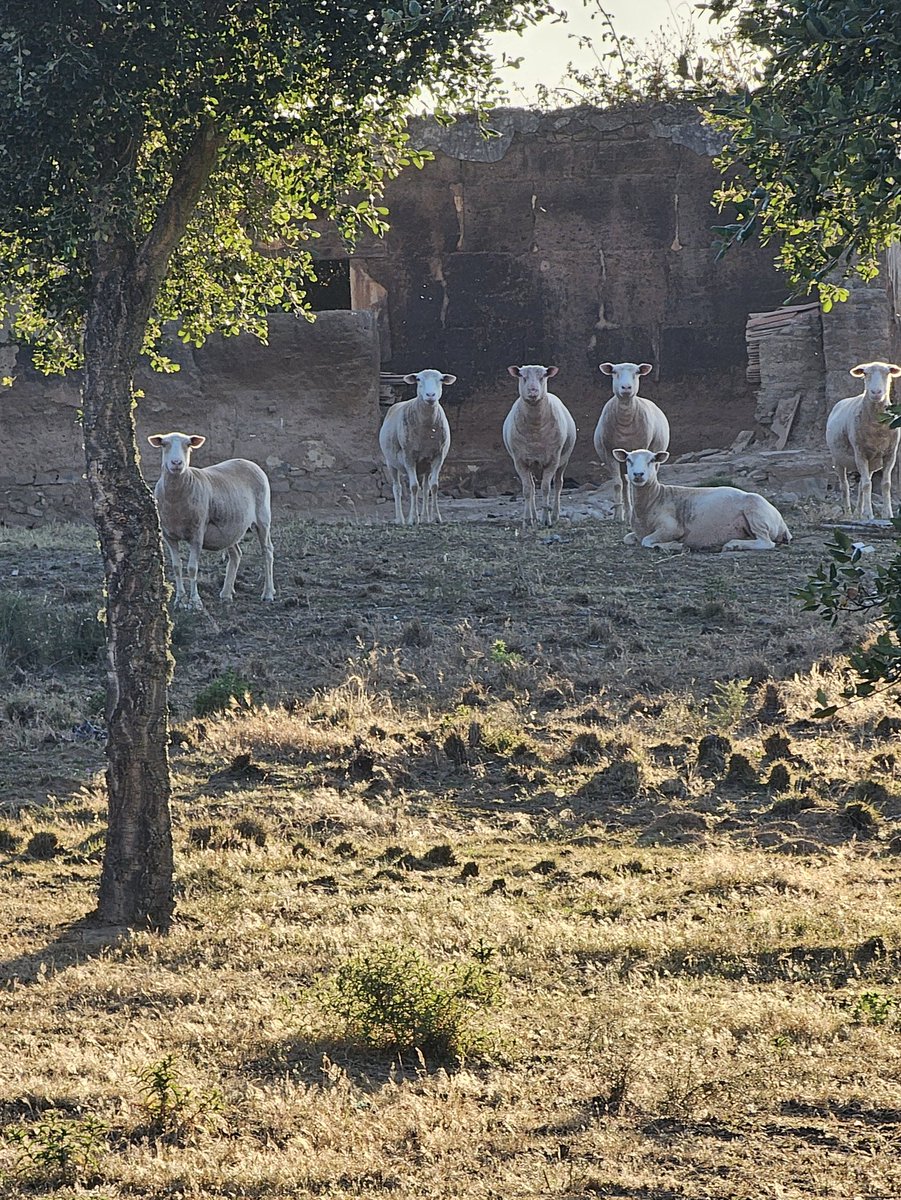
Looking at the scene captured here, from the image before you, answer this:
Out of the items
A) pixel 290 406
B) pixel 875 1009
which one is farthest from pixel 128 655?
pixel 290 406

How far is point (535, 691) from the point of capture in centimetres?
1232

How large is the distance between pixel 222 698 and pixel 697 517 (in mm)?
8004

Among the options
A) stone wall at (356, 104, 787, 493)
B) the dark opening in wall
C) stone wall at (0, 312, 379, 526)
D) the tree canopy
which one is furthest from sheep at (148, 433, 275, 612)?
the dark opening in wall

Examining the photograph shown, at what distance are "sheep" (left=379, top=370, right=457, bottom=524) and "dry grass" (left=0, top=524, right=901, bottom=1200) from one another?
7.11 meters

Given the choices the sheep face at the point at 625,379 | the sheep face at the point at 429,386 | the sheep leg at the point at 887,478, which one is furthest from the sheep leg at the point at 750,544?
the sheep face at the point at 429,386

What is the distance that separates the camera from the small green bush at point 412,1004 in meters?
5.49

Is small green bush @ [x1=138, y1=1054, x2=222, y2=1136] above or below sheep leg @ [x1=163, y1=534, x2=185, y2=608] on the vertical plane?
below

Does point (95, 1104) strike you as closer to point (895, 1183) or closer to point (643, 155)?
point (895, 1183)

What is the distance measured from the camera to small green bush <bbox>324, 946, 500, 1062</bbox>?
5492 mm

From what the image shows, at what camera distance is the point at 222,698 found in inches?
467

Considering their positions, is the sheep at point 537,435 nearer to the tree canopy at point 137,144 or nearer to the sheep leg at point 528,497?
the sheep leg at point 528,497

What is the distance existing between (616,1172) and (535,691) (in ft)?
26.5

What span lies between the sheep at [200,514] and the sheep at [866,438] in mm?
8006

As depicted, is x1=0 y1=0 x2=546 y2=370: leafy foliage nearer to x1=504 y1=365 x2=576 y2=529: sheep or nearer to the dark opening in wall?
x1=504 y1=365 x2=576 y2=529: sheep
